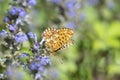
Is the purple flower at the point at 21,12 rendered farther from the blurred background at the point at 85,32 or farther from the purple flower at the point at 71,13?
the purple flower at the point at 71,13

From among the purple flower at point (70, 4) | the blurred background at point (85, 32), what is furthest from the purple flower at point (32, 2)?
the purple flower at point (70, 4)

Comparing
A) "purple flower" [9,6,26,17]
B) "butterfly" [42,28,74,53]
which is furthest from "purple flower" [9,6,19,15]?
"butterfly" [42,28,74,53]

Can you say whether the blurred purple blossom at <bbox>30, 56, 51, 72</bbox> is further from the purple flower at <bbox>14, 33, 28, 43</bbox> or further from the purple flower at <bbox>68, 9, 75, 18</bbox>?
the purple flower at <bbox>68, 9, 75, 18</bbox>

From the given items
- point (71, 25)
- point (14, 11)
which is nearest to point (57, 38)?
point (71, 25)

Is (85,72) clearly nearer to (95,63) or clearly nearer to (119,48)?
(95,63)

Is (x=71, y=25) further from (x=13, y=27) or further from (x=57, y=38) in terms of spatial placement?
(x=13, y=27)

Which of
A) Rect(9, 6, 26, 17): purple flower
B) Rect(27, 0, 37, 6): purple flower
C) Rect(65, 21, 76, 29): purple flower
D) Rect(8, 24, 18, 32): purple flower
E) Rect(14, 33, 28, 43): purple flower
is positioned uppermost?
Rect(27, 0, 37, 6): purple flower

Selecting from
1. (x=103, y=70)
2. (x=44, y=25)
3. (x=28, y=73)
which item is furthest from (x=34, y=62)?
(x=103, y=70)
